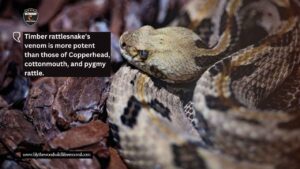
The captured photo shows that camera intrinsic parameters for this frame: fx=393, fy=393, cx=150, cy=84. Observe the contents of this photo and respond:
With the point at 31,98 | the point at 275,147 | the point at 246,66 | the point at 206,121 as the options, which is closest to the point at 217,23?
the point at 246,66

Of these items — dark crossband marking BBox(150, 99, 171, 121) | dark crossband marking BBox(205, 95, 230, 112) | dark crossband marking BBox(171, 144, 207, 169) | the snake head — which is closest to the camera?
dark crossband marking BBox(171, 144, 207, 169)

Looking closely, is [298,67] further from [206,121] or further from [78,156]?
[78,156]

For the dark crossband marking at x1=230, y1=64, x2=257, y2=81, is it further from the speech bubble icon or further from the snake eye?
the speech bubble icon
